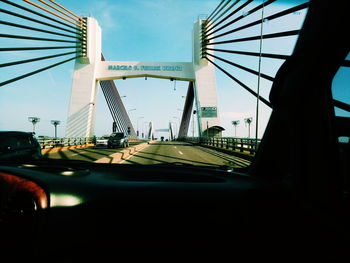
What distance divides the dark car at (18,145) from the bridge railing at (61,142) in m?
16.1

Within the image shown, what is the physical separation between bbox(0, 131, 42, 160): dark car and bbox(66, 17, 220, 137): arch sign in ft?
91.1

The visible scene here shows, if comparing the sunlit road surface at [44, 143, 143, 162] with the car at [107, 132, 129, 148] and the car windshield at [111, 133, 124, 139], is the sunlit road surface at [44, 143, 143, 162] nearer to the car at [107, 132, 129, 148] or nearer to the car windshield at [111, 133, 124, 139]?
the car at [107, 132, 129, 148]

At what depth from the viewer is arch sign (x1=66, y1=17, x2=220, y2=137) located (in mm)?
33344

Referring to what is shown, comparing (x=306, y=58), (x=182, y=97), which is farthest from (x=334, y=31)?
(x=182, y=97)

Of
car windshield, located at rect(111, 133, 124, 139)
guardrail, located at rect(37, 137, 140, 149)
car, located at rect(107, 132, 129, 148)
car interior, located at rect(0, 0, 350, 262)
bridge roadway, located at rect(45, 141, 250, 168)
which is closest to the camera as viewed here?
car interior, located at rect(0, 0, 350, 262)

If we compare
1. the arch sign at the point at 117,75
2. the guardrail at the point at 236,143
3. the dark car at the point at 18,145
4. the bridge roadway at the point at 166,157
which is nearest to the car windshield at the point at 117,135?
the bridge roadway at the point at 166,157

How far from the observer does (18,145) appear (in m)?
5.91

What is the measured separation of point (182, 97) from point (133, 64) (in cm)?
2147

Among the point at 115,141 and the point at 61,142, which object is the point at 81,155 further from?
the point at 61,142

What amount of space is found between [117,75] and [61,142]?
1543 centimetres

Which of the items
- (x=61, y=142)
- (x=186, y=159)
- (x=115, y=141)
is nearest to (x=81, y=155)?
(x=186, y=159)

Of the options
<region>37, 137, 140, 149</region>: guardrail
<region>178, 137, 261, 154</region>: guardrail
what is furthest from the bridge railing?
<region>178, 137, 261, 154</region>: guardrail

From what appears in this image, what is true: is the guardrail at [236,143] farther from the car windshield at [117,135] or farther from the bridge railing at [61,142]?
the bridge railing at [61,142]

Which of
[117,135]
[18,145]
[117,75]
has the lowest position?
[18,145]
